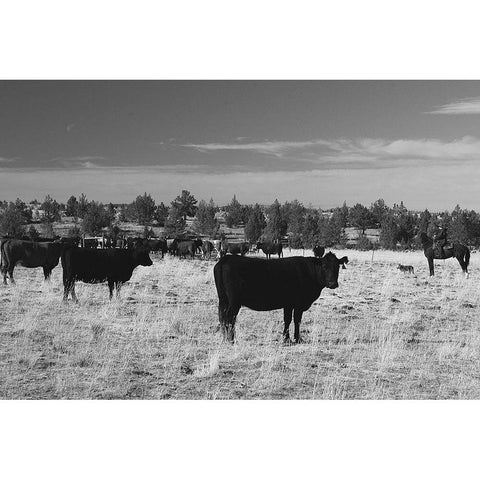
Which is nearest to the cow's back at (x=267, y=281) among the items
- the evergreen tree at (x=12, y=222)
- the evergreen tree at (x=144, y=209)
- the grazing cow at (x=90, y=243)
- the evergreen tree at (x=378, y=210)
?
the evergreen tree at (x=144, y=209)

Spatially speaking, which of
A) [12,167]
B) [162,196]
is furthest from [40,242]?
[162,196]

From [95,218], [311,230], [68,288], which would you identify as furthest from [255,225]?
[68,288]

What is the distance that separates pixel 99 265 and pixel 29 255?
2.27m

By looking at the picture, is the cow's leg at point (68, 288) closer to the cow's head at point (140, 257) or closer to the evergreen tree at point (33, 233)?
the cow's head at point (140, 257)

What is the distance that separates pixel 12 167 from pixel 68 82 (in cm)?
161

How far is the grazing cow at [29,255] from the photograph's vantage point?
11.2 m

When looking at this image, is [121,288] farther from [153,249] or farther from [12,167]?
[12,167]

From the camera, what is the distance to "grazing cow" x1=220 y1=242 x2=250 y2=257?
34.6 feet

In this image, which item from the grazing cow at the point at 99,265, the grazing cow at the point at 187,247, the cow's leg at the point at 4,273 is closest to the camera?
the grazing cow at the point at 99,265

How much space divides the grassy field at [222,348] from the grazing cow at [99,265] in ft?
0.91

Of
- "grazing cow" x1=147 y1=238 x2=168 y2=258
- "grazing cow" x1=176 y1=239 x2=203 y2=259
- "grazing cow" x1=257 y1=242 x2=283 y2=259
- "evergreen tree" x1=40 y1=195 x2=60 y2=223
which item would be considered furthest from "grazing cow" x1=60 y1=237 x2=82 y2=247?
"grazing cow" x1=257 y1=242 x2=283 y2=259

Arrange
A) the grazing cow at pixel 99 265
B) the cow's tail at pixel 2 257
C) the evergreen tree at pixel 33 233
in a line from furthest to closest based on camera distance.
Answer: the cow's tail at pixel 2 257 → the evergreen tree at pixel 33 233 → the grazing cow at pixel 99 265

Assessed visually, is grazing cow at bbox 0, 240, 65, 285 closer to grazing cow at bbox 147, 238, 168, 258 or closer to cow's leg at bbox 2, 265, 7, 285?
cow's leg at bbox 2, 265, 7, 285

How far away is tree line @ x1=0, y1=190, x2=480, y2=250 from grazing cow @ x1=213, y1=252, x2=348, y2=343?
1.66 meters
